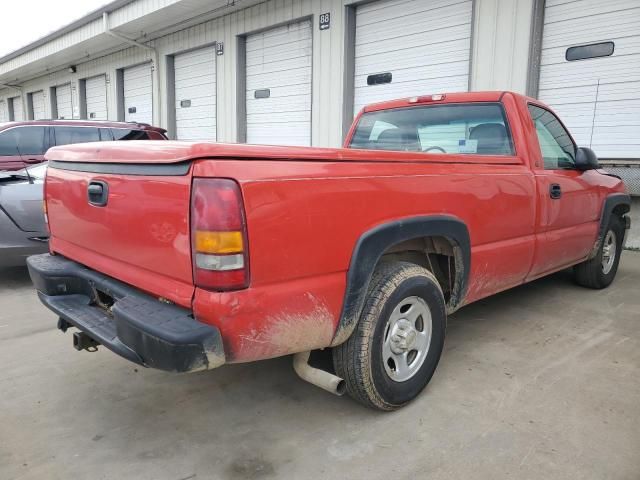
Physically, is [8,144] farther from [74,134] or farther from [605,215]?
[605,215]

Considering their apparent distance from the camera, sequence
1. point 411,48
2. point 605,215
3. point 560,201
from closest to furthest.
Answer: point 560,201, point 605,215, point 411,48

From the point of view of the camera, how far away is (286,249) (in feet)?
6.41

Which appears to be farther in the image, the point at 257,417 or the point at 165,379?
the point at 165,379

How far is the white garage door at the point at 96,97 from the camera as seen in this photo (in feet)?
59.2

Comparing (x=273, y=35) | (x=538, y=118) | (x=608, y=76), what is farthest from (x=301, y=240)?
(x=273, y=35)

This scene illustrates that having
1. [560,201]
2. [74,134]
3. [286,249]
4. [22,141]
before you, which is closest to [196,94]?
[74,134]

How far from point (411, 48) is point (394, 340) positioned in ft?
25.5

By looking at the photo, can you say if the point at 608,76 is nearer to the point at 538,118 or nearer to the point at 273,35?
the point at 538,118

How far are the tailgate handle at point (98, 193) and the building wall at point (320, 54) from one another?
7001 mm

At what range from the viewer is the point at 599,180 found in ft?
14.7

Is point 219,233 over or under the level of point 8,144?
under

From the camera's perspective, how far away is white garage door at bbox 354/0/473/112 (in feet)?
27.6

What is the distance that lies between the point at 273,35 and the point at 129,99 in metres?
7.62

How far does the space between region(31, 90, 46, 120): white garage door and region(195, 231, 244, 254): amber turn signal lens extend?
985 inches
